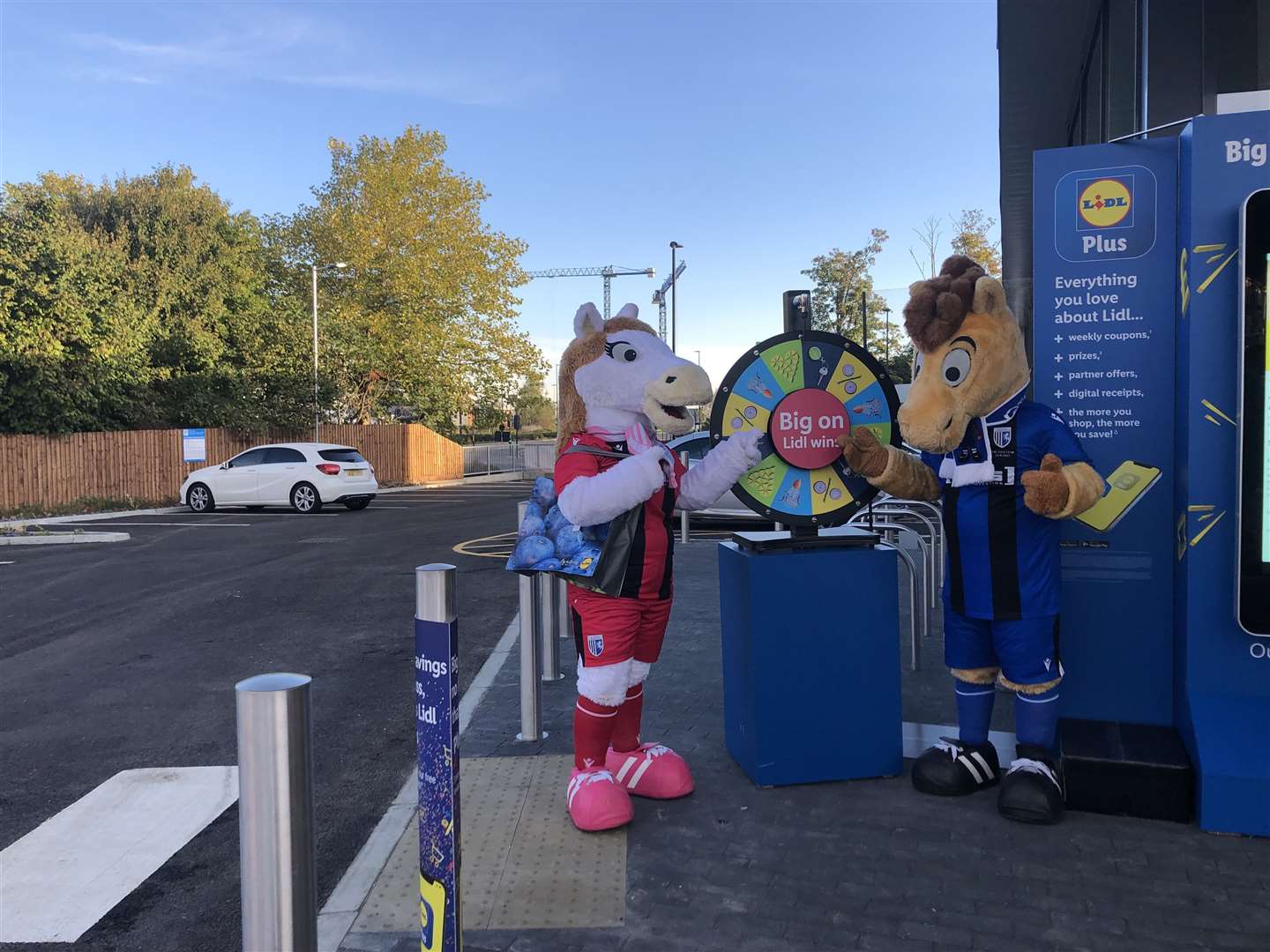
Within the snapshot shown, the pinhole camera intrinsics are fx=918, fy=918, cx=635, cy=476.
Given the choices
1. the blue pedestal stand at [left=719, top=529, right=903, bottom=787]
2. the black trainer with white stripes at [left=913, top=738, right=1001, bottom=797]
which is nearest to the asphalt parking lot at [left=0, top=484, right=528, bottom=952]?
the blue pedestal stand at [left=719, top=529, right=903, bottom=787]

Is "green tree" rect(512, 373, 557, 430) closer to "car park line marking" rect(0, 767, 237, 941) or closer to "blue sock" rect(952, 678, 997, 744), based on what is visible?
"car park line marking" rect(0, 767, 237, 941)

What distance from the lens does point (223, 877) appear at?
3.34 metres

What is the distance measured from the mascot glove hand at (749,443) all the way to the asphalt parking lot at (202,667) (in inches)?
85.4

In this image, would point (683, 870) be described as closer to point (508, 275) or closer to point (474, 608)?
point (474, 608)

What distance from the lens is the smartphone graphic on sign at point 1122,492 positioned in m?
3.82

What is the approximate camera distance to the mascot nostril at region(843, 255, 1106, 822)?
11.8 feet

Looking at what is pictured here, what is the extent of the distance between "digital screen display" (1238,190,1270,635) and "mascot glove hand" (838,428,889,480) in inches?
49.9

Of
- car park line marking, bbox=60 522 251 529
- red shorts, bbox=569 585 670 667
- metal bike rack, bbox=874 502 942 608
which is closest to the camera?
red shorts, bbox=569 585 670 667

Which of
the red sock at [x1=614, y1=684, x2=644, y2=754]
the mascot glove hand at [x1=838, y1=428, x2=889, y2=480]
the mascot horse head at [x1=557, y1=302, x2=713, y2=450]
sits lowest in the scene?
the red sock at [x1=614, y1=684, x2=644, y2=754]

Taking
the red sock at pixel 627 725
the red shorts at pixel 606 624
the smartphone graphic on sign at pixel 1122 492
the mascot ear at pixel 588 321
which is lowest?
the red sock at pixel 627 725

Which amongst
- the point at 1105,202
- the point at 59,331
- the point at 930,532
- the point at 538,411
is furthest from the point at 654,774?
the point at 538,411

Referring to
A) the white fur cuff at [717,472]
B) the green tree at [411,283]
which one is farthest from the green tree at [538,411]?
the white fur cuff at [717,472]

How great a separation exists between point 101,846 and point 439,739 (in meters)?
2.31

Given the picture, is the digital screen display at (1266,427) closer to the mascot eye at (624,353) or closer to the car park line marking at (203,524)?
the mascot eye at (624,353)
